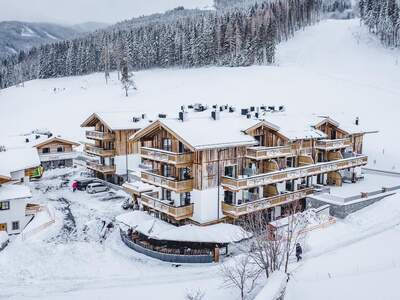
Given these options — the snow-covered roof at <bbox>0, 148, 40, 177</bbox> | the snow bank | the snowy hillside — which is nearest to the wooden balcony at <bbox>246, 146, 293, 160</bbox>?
the snow bank

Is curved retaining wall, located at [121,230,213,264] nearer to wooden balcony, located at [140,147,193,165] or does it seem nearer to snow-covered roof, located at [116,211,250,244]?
snow-covered roof, located at [116,211,250,244]

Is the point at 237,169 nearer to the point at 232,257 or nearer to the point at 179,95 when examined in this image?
the point at 232,257

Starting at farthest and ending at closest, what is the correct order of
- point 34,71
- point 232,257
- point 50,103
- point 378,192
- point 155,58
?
point 34,71
point 155,58
point 50,103
point 378,192
point 232,257

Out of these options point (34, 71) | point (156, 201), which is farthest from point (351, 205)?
point (34, 71)

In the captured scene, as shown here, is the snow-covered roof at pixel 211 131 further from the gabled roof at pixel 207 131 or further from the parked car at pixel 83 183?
the parked car at pixel 83 183

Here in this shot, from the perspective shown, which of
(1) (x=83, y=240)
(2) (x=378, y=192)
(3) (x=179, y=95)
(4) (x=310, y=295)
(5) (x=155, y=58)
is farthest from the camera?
(5) (x=155, y=58)

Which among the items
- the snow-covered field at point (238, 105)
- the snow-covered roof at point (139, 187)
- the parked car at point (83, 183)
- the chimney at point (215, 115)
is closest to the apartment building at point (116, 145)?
the parked car at point (83, 183)
